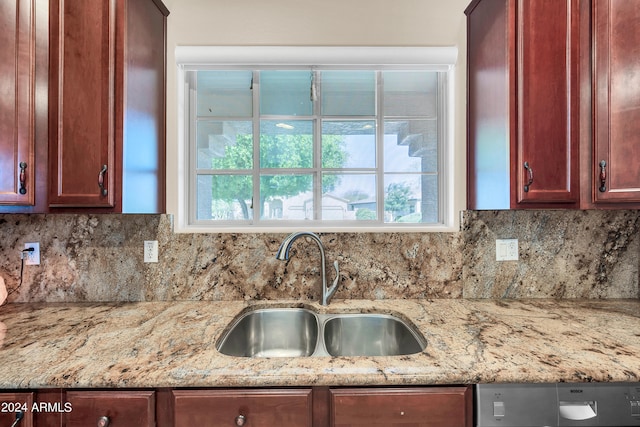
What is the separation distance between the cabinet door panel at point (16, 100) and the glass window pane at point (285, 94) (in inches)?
38.2

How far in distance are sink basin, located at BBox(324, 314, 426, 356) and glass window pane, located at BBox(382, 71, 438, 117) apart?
44.8 inches

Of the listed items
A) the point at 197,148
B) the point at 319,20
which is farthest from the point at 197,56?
the point at 319,20

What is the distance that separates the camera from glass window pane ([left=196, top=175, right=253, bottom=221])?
1683 millimetres

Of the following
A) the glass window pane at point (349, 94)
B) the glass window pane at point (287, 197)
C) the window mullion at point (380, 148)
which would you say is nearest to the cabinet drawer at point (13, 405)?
the glass window pane at point (287, 197)

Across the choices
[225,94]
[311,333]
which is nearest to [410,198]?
[311,333]

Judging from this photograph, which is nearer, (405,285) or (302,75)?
(405,285)

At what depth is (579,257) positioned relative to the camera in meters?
1.56

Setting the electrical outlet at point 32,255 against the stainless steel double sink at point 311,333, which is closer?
the stainless steel double sink at point 311,333

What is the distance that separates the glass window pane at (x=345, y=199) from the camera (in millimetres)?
1694

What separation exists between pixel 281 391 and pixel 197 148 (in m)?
1.35

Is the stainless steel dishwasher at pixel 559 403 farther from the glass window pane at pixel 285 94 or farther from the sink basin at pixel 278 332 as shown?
the glass window pane at pixel 285 94

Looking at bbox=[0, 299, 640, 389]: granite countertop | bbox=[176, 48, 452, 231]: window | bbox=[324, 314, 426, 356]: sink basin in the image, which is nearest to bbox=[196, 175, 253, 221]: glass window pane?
bbox=[176, 48, 452, 231]: window

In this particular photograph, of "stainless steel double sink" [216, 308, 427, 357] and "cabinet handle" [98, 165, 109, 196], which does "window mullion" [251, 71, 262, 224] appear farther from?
"cabinet handle" [98, 165, 109, 196]

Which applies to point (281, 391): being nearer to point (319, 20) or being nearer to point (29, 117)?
point (29, 117)
